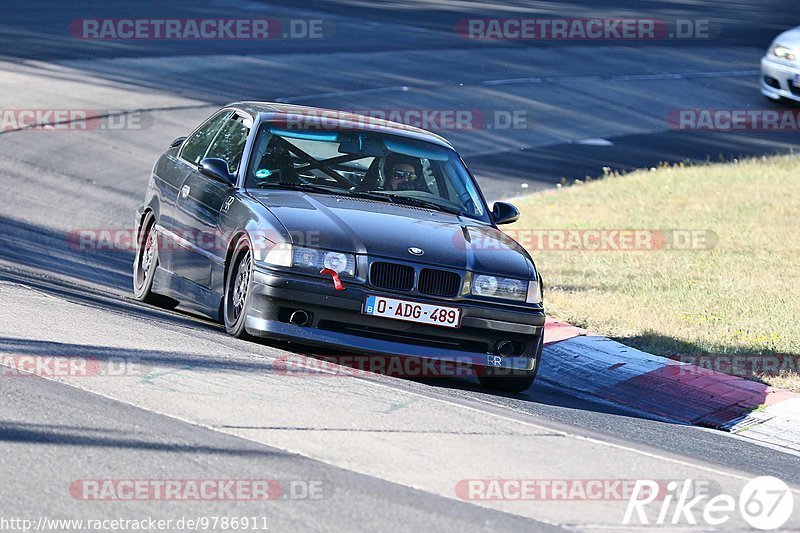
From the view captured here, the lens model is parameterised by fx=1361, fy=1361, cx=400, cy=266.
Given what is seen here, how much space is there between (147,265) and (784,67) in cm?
1381

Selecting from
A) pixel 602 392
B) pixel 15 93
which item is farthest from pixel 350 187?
pixel 15 93

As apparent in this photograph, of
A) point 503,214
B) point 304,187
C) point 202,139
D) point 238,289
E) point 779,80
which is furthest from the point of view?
point 779,80

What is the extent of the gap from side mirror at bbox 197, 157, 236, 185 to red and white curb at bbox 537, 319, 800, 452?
260 centimetres

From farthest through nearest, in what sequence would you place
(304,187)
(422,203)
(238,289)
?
(422,203)
(304,187)
(238,289)

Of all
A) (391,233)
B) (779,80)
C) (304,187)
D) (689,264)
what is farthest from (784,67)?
(391,233)

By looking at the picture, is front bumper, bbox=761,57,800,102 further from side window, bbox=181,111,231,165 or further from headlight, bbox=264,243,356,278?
headlight, bbox=264,243,356,278

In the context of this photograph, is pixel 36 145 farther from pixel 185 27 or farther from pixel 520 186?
pixel 185 27

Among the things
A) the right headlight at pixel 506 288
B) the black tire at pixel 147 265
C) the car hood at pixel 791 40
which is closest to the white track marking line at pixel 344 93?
the car hood at pixel 791 40

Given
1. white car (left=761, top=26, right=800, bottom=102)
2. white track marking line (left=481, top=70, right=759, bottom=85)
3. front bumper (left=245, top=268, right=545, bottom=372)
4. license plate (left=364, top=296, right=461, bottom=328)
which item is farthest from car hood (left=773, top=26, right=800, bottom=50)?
license plate (left=364, top=296, right=461, bottom=328)

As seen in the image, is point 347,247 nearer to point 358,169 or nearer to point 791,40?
point 358,169

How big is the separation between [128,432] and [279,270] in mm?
2171

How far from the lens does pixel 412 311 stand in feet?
26.2

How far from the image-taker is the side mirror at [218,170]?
9.05m

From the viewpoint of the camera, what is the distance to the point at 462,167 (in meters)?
9.74
